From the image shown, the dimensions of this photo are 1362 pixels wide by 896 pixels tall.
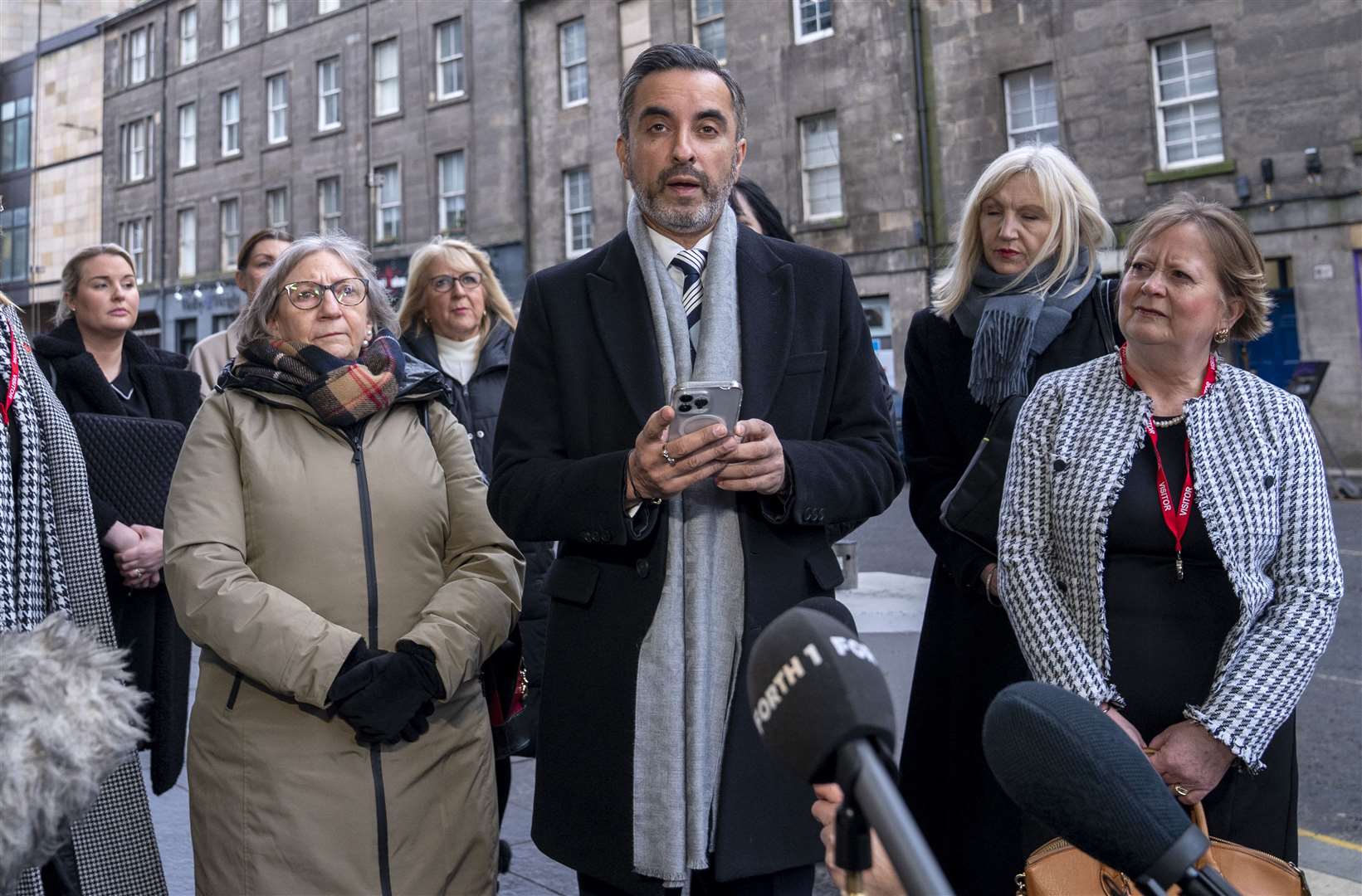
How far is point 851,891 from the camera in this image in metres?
1.15

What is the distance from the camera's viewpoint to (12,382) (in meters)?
2.66

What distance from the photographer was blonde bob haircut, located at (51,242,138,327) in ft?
15.0

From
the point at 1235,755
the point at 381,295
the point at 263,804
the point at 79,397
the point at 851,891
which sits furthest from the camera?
the point at 79,397

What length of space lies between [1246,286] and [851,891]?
2067 millimetres

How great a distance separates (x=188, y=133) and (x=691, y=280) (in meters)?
36.2

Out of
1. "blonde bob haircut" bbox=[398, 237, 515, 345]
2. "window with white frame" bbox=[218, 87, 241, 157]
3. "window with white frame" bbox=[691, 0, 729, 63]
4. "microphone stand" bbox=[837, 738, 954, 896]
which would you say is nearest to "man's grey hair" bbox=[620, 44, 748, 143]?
"microphone stand" bbox=[837, 738, 954, 896]

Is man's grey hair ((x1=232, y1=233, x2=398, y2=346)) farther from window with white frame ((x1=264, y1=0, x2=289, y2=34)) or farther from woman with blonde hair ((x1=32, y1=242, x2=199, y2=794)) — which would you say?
window with white frame ((x1=264, y1=0, x2=289, y2=34))

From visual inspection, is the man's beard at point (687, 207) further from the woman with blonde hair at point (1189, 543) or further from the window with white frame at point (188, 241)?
the window with white frame at point (188, 241)

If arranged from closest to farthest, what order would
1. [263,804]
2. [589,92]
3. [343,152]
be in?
[263,804], [589,92], [343,152]

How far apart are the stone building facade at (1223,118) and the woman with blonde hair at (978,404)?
13680 mm

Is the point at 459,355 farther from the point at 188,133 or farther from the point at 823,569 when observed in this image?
the point at 188,133

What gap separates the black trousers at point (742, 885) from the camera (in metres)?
2.27

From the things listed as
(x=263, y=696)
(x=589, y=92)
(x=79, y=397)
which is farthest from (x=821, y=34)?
(x=263, y=696)

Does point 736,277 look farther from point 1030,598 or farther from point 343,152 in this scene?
point 343,152
